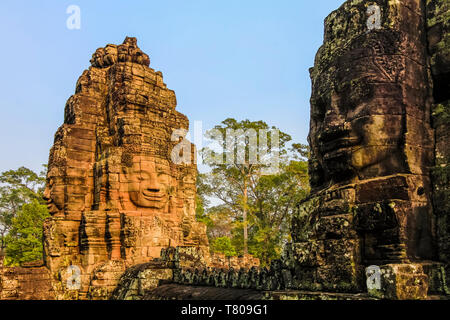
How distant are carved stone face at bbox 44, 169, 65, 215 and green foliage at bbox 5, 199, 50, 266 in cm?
762

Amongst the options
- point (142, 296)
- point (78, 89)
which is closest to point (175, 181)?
point (78, 89)

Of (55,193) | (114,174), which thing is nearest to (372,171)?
(114,174)

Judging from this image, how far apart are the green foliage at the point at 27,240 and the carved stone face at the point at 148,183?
9481 mm

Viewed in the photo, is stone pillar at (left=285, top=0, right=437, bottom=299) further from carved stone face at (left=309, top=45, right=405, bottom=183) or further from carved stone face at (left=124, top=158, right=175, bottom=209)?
carved stone face at (left=124, top=158, right=175, bottom=209)

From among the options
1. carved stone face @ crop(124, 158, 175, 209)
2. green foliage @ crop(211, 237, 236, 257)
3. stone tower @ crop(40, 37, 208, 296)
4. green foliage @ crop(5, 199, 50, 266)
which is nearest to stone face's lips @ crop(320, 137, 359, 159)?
stone tower @ crop(40, 37, 208, 296)

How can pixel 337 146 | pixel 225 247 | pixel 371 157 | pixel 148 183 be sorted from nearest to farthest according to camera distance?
pixel 371 157
pixel 337 146
pixel 148 183
pixel 225 247

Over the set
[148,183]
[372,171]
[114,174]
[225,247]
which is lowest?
[225,247]

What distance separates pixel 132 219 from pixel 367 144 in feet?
28.5

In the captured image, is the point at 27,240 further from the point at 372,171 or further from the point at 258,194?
the point at 372,171

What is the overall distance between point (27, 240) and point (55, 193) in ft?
26.5

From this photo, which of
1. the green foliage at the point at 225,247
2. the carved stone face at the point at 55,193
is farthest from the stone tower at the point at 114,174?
the green foliage at the point at 225,247

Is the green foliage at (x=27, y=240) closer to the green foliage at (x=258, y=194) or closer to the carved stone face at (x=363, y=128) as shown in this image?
the green foliage at (x=258, y=194)

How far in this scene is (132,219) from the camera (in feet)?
39.8

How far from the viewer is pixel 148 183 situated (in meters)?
12.8
